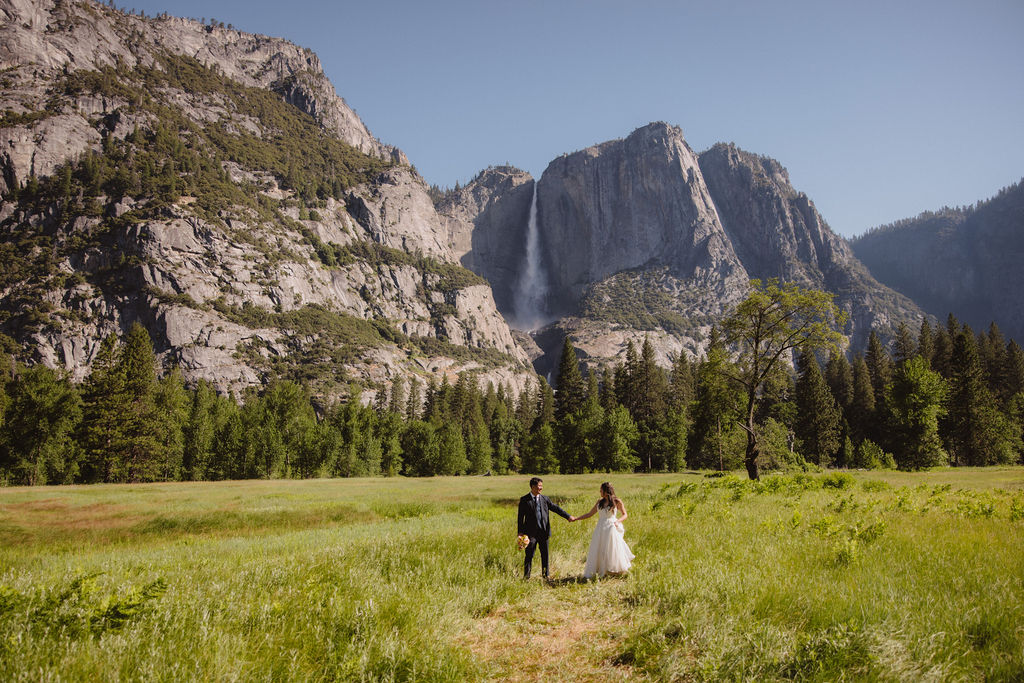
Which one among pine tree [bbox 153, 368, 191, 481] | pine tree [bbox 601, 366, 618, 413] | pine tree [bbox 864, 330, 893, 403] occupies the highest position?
pine tree [bbox 864, 330, 893, 403]

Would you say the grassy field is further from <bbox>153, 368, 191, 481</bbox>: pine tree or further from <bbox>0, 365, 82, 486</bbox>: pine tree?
<bbox>153, 368, 191, 481</bbox>: pine tree

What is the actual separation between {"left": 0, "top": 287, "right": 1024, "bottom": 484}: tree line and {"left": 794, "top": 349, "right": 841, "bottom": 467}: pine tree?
25 cm

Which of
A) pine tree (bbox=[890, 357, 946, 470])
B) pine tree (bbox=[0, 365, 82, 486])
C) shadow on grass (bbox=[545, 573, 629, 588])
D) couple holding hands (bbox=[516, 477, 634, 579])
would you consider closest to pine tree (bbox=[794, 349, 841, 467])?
pine tree (bbox=[890, 357, 946, 470])

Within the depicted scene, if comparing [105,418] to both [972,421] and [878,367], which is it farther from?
[878,367]

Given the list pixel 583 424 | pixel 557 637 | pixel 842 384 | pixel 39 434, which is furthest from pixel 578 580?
pixel 842 384

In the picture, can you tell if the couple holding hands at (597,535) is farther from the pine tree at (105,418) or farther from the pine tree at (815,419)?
the pine tree at (815,419)

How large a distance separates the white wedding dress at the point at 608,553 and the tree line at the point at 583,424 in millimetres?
22962

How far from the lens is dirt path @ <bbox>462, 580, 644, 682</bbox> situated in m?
5.10

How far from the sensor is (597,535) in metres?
9.48

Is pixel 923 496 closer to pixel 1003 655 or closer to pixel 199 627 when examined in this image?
pixel 1003 655

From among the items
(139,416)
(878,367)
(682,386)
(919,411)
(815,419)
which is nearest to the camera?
(919,411)

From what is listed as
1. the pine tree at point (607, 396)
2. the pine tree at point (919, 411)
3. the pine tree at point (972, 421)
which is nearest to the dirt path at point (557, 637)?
the pine tree at point (919, 411)

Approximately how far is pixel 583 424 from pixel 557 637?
6942 cm

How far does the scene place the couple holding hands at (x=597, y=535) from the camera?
915 cm
